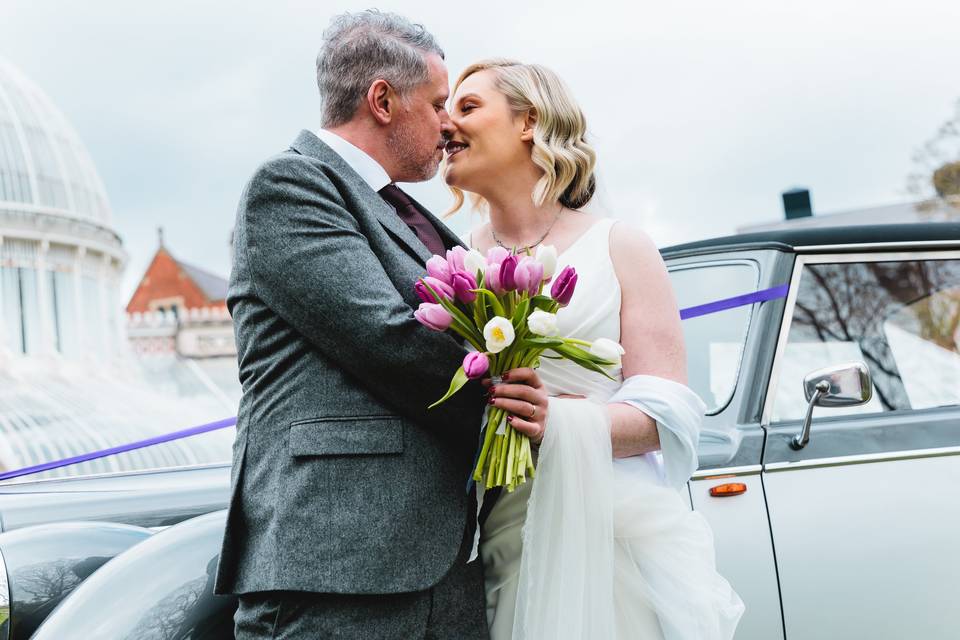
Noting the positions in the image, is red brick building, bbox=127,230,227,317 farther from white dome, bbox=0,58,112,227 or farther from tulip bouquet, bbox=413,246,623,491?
tulip bouquet, bbox=413,246,623,491

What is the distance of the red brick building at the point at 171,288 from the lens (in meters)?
59.5

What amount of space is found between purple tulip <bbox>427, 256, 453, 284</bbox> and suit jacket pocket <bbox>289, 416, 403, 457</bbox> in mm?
303

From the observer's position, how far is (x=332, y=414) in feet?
6.08

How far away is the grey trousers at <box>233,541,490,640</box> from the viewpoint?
5.88 feet

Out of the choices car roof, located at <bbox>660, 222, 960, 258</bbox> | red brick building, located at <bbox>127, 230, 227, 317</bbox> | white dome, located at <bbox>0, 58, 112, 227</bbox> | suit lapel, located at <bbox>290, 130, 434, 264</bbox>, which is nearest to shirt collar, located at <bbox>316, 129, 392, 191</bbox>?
suit lapel, located at <bbox>290, 130, 434, 264</bbox>

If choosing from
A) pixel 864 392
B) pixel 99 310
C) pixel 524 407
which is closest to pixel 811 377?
pixel 864 392

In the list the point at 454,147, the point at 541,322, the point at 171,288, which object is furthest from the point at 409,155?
the point at 171,288

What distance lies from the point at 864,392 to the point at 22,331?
4100 centimetres

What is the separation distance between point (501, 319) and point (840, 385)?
158cm

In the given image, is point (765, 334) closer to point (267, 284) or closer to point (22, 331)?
point (267, 284)

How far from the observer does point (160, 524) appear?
2732 millimetres

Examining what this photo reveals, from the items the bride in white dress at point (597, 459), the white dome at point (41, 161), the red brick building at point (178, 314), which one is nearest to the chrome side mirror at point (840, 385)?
the bride in white dress at point (597, 459)

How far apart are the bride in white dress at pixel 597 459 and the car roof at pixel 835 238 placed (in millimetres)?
1108

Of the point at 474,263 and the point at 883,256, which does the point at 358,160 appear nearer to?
the point at 474,263
